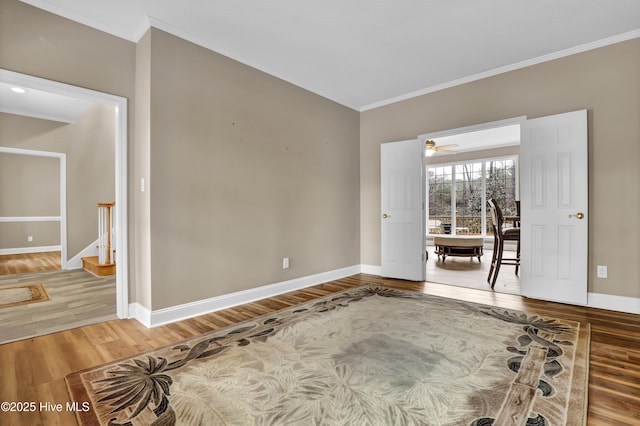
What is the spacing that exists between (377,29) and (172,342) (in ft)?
11.2

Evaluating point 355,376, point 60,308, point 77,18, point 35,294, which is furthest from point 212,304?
point 77,18

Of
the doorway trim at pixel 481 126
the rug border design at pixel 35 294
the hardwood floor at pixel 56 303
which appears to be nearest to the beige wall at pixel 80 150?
the hardwood floor at pixel 56 303

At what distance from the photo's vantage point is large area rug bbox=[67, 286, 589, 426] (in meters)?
1.54

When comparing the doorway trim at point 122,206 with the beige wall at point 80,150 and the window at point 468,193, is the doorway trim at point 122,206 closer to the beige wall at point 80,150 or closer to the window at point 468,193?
the beige wall at point 80,150

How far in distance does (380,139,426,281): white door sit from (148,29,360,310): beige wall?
2.65 ft

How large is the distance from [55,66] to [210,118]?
1292mm

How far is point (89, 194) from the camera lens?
5.89 meters

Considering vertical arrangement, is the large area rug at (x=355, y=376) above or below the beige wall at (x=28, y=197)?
below

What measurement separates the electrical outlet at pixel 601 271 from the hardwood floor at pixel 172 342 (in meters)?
0.38

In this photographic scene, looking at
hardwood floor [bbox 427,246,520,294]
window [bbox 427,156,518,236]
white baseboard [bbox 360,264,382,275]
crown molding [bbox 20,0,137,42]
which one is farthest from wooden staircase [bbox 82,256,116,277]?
window [bbox 427,156,518,236]

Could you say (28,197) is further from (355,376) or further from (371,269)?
(355,376)

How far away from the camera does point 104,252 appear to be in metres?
5.14

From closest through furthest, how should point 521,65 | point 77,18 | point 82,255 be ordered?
point 77,18
point 521,65
point 82,255

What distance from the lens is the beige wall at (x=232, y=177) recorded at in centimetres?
288
